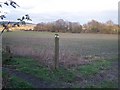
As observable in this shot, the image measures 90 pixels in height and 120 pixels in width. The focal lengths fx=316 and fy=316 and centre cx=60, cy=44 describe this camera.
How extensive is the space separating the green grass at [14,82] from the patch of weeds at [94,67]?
2.45 meters

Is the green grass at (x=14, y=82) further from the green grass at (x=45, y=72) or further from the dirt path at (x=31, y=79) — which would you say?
the green grass at (x=45, y=72)

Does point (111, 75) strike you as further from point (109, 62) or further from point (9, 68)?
point (9, 68)

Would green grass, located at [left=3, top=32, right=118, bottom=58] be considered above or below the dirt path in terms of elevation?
above

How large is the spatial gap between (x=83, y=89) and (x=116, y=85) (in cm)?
121

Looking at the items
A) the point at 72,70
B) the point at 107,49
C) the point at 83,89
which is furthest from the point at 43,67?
the point at 107,49

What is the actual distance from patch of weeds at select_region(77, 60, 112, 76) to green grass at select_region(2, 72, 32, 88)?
2.45 m

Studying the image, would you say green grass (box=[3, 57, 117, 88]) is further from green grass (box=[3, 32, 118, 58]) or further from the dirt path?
green grass (box=[3, 32, 118, 58])

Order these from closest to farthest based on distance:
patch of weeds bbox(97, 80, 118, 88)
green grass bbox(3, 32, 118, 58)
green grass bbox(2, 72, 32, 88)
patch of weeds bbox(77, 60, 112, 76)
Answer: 1. green grass bbox(2, 72, 32, 88)
2. patch of weeds bbox(97, 80, 118, 88)
3. patch of weeds bbox(77, 60, 112, 76)
4. green grass bbox(3, 32, 118, 58)

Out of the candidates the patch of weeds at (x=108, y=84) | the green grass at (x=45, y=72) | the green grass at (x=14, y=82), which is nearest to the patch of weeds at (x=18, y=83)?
the green grass at (x=14, y=82)

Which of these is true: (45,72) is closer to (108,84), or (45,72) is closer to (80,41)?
(108,84)

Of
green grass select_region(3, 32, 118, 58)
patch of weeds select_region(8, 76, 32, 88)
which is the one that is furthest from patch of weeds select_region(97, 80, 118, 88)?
green grass select_region(3, 32, 118, 58)

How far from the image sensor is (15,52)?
523 inches

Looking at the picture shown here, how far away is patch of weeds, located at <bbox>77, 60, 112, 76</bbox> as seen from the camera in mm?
10359

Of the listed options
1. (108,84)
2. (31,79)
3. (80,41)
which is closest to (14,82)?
(31,79)
